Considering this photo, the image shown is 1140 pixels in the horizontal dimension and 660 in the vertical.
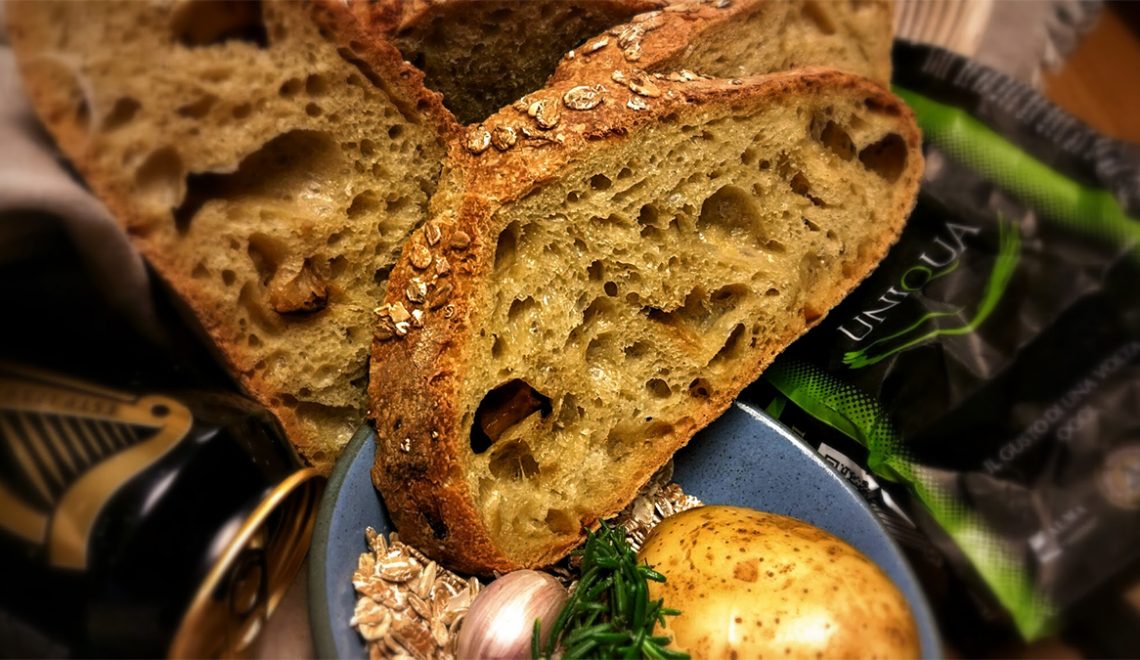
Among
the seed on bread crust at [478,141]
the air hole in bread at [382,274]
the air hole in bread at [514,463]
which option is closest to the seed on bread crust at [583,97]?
the seed on bread crust at [478,141]

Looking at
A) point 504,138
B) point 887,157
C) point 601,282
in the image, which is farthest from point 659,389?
point 887,157

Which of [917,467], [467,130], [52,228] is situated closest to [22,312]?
[52,228]

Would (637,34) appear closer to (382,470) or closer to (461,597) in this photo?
(382,470)

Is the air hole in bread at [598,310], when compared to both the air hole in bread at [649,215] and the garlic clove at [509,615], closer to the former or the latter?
the air hole in bread at [649,215]

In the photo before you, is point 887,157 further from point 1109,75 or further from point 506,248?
point 506,248

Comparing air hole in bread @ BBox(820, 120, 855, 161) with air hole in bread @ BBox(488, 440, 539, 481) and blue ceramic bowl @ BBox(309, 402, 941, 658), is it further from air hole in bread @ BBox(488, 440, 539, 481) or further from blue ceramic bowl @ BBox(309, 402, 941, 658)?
air hole in bread @ BBox(488, 440, 539, 481)

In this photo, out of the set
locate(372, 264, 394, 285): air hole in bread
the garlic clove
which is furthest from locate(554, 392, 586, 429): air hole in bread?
locate(372, 264, 394, 285): air hole in bread
